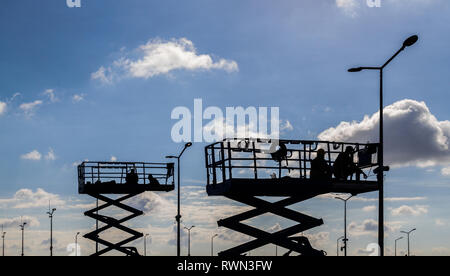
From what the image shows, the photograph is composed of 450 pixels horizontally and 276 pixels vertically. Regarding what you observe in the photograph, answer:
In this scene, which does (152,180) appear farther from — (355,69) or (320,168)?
(320,168)

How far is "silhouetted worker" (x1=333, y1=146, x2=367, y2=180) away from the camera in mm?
19156

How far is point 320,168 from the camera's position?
61.4 feet

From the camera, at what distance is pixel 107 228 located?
4181 cm

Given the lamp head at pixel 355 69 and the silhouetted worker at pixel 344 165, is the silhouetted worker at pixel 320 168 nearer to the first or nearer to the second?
the silhouetted worker at pixel 344 165

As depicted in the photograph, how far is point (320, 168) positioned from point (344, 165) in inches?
39.0

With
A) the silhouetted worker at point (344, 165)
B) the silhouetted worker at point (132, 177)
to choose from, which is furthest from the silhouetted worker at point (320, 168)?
the silhouetted worker at point (132, 177)

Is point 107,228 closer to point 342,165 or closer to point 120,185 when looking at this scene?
point 120,185

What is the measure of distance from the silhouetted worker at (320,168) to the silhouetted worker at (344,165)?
18.3 inches

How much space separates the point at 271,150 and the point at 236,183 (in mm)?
1691

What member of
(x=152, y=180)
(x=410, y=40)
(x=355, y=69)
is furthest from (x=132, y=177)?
(x=410, y=40)
